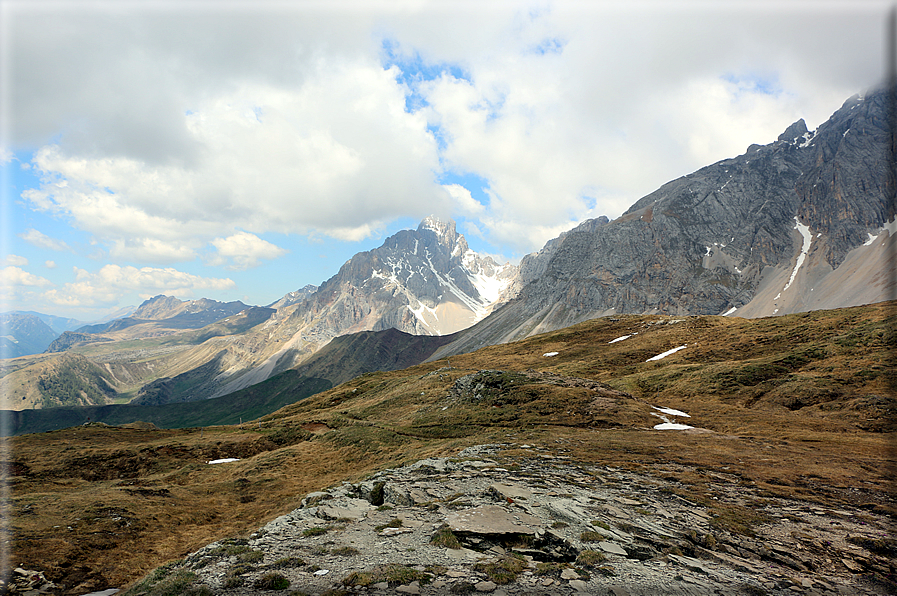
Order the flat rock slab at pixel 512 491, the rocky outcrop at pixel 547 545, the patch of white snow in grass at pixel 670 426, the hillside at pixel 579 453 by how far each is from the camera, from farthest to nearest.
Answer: the patch of white snow in grass at pixel 670 426 → the flat rock slab at pixel 512 491 → the hillside at pixel 579 453 → the rocky outcrop at pixel 547 545

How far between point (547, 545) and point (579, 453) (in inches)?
628

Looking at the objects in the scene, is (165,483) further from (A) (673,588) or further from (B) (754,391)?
(B) (754,391)

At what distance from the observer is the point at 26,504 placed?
23.3 metres

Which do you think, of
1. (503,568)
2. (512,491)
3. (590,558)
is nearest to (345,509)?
(512,491)

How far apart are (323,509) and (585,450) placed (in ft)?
64.5

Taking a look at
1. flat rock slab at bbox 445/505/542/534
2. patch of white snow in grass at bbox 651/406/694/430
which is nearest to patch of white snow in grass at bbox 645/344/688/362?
patch of white snow in grass at bbox 651/406/694/430

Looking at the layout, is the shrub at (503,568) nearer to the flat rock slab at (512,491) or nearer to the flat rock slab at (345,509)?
the flat rock slab at (512,491)

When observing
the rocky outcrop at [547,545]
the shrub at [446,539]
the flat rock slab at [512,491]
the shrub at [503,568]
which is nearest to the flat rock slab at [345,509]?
the rocky outcrop at [547,545]

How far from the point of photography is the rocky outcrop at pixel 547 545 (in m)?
11.1

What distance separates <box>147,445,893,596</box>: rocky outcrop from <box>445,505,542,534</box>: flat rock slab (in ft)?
0.24

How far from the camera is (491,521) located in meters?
14.9

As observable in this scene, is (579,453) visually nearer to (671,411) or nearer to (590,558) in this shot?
(590,558)

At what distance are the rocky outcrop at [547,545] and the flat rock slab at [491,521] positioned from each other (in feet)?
0.24

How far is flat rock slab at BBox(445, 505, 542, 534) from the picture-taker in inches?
558
